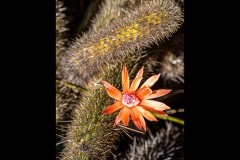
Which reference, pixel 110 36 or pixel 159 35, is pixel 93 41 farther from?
pixel 159 35

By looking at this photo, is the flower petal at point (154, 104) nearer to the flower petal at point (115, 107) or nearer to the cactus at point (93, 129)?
the flower petal at point (115, 107)

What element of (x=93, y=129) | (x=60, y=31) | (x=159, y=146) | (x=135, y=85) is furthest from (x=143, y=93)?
(x=60, y=31)

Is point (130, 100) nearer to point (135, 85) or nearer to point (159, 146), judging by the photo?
point (135, 85)

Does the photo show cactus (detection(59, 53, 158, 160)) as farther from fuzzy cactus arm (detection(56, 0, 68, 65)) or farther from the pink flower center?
fuzzy cactus arm (detection(56, 0, 68, 65))

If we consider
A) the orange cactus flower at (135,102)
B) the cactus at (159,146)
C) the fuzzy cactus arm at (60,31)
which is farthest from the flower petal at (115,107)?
the fuzzy cactus arm at (60,31)
